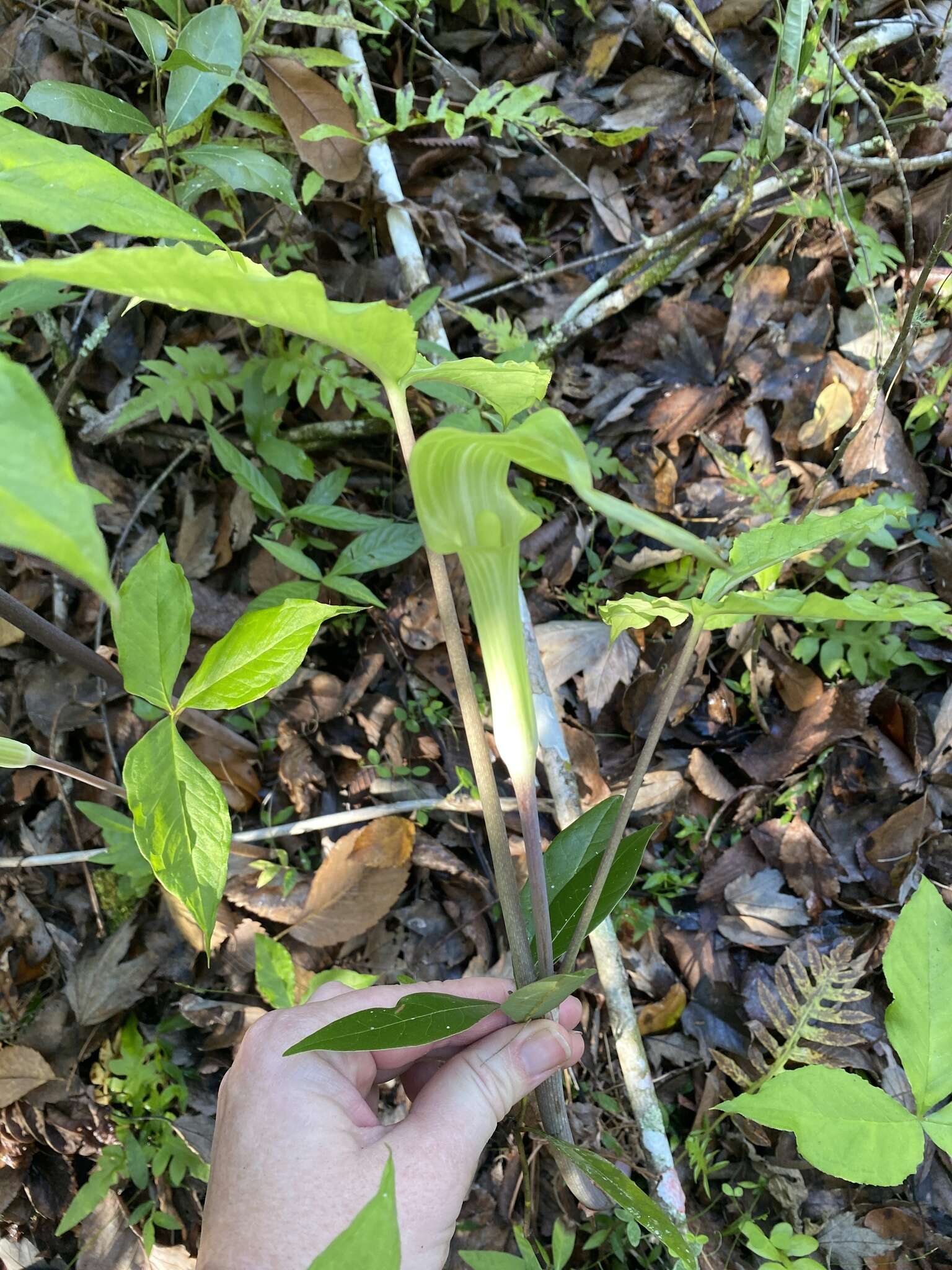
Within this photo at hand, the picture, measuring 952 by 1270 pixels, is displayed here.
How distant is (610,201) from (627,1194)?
3141 millimetres

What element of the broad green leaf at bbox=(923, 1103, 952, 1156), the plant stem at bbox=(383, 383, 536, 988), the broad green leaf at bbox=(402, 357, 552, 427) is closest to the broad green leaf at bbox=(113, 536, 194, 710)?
the plant stem at bbox=(383, 383, 536, 988)

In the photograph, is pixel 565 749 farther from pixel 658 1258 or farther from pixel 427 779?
pixel 658 1258

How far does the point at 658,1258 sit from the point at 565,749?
134 centimetres

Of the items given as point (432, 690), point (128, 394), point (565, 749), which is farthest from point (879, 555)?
point (128, 394)

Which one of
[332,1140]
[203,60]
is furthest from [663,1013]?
[203,60]

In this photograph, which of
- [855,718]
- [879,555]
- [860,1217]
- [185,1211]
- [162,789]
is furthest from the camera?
[879,555]

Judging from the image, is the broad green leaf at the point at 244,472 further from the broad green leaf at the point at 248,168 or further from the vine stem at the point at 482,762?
the vine stem at the point at 482,762

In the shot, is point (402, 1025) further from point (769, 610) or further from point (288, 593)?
point (288, 593)

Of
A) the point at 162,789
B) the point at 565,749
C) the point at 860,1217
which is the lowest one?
the point at 860,1217

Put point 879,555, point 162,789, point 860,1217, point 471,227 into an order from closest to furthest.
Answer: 1. point 162,789
2. point 860,1217
3. point 879,555
4. point 471,227

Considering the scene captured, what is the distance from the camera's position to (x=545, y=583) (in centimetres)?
258

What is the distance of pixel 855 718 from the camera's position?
2.30 metres

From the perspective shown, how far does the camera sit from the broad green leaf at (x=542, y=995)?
1066 millimetres

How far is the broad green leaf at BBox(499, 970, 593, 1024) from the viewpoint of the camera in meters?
1.07
